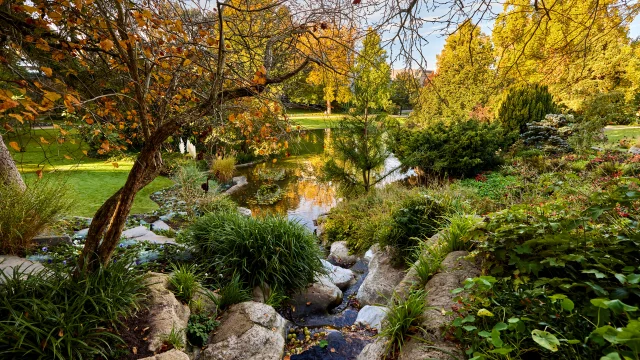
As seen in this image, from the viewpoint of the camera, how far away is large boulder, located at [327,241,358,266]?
18.5 feet

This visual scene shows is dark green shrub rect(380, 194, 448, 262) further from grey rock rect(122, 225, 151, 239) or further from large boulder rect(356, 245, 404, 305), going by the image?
grey rock rect(122, 225, 151, 239)

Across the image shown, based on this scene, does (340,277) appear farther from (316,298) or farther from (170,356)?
(170,356)

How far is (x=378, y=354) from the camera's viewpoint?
241 cm

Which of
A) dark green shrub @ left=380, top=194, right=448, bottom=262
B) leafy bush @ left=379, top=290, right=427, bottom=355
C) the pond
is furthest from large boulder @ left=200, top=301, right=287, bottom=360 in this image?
the pond

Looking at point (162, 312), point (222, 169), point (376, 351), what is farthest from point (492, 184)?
point (222, 169)

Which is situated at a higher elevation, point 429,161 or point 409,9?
point 409,9

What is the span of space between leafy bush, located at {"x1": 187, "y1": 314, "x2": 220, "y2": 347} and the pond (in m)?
3.69

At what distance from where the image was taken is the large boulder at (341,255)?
563cm

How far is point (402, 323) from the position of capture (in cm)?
228

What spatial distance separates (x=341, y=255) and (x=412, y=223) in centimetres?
196

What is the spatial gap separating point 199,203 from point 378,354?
5.15 metres

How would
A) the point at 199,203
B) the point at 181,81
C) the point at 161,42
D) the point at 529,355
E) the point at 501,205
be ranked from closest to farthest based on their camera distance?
1. the point at 529,355
2. the point at 161,42
3. the point at 181,81
4. the point at 501,205
5. the point at 199,203

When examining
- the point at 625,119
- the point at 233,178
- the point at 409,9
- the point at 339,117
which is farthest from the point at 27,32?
the point at 625,119

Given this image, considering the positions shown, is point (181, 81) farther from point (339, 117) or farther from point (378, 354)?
point (339, 117)
